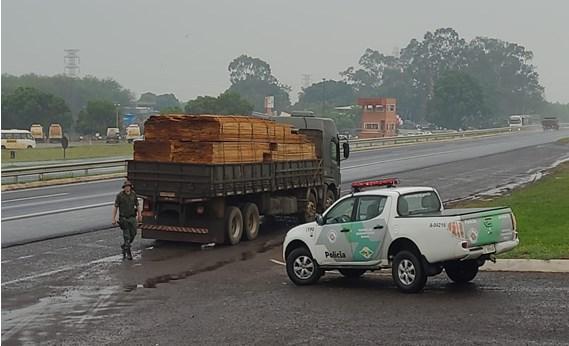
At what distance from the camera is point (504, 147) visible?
69.9 metres

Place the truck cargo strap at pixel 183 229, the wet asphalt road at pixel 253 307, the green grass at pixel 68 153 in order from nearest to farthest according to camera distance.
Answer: the wet asphalt road at pixel 253 307 < the truck cargo strap at pixel 183 229 < the green grass at pixel 68 153

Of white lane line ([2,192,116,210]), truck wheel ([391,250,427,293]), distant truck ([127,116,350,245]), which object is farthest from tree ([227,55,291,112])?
truck wheel ([391,250,427,293])

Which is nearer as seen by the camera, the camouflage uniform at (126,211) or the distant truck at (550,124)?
the camouflage uniform at (126,211)

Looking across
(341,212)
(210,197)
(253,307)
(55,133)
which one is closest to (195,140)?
(210,197)

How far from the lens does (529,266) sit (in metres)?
14.9

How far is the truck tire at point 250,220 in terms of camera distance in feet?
68.8

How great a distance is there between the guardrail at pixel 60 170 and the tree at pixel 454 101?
92017 mm

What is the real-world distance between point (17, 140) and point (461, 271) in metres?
58.5

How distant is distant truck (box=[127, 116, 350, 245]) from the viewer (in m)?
19.3

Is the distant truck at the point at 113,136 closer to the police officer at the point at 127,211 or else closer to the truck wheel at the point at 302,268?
the police officer at the point at 127,211

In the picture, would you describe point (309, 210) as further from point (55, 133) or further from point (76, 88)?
point (76, 88)

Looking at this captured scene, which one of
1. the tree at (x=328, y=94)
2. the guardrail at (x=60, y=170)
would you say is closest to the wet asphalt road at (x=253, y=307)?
the guardrail at (x=60, y=170)

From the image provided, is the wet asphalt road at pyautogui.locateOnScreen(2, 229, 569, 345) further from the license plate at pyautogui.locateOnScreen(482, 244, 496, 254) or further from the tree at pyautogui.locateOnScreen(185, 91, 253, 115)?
the tree at pyautogui.locateOnScreen(185, 91, 253, 115)

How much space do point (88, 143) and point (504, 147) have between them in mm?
36391
